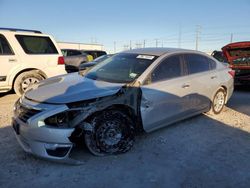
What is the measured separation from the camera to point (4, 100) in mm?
7125

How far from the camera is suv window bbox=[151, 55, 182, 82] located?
4402 millimetres

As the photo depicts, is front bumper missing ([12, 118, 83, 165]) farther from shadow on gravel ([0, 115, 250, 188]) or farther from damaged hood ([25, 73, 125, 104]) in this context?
damaged hood ([25, 73, 125, 104])

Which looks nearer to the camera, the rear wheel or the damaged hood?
the damaged hood

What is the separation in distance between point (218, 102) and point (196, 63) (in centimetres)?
131

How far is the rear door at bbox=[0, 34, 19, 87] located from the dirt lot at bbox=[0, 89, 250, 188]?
2203mm

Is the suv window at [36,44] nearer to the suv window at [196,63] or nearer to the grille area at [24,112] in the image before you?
the grille area at [24,112]

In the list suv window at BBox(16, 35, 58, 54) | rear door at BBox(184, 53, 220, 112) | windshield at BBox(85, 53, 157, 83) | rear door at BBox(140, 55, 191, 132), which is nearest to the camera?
rear door at BBox(140, 55, 191, 132)

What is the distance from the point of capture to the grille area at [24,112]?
3.41 m

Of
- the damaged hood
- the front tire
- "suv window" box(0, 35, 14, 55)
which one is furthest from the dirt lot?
"suv window" box(0, 35, 14, 55)

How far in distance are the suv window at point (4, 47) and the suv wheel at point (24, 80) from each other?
677 millimetres

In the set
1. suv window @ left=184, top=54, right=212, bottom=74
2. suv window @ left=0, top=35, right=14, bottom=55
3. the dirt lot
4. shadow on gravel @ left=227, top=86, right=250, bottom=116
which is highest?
suv window @ left=0, top=35, right=14, bottom=55

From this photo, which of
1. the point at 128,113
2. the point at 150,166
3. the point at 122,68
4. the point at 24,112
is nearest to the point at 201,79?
the point at 122,68

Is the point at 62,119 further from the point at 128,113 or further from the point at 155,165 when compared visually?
the point at 155,165

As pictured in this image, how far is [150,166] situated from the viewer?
3555mm
